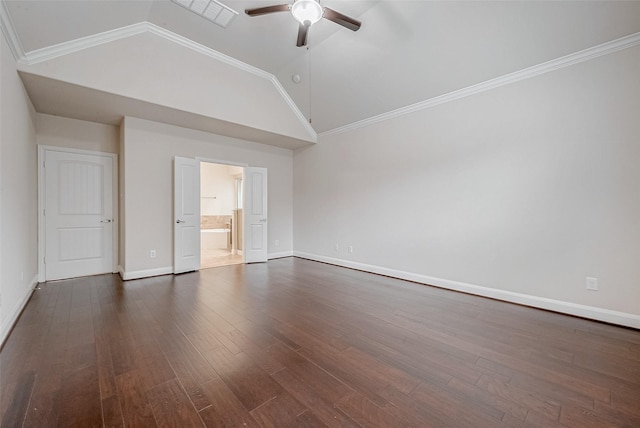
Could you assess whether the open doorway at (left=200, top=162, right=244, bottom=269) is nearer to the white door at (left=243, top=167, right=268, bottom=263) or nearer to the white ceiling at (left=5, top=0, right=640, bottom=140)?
the white door at (left=243, top=167, right=268, bottom=263)

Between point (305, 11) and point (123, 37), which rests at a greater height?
point (123, 37)

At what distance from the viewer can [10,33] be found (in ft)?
8.22

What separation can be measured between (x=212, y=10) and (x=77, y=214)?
3.84 metres

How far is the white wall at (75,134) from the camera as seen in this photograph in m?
4.11

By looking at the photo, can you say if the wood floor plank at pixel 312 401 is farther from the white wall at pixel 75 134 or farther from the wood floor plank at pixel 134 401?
the white wall at pixel 75 134

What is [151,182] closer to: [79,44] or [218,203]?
[79,44]

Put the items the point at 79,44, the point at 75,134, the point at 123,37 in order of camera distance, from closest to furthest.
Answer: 1. the point at 79,44
2. the point at 123,37
3. the point at 75,134

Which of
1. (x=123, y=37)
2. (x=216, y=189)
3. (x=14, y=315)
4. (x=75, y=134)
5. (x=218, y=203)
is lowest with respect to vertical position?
(x=14, y=315)

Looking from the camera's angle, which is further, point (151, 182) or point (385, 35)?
point (151, 182)

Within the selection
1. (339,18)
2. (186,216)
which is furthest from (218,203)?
(339,18)

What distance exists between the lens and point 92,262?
178 inches

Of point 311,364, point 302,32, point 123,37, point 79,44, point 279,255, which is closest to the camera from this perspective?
point 311,364

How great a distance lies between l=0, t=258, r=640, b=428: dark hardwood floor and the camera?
1515mm

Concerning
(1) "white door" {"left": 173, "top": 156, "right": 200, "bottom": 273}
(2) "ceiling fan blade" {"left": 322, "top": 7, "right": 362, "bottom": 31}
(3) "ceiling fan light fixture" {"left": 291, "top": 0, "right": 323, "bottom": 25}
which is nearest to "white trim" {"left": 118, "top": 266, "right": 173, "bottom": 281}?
(1) "white door" {"left": 173, "top": 156, "right": 200, "bottom": 273}
